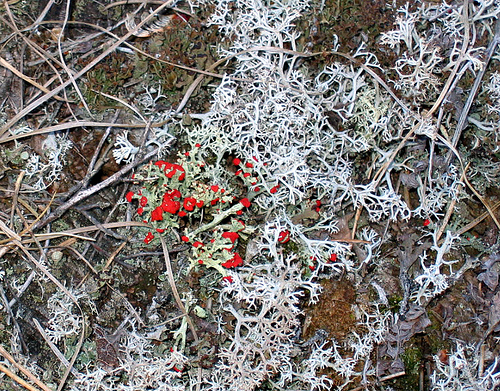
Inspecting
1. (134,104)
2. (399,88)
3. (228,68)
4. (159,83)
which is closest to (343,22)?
(399,88)

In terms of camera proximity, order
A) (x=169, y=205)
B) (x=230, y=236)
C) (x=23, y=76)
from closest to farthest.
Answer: (x=169, y=205), (x=230, y=236), (x=23, y=76)

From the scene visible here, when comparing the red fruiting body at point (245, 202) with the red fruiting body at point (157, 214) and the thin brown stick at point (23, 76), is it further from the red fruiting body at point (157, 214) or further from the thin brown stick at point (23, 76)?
the thin brown stick at point (23, 76)

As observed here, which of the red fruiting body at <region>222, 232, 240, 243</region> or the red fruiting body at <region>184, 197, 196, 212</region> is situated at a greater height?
the red fruiting body at <region>184, 197, 196, 212</region>

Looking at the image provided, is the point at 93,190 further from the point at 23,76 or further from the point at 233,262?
the point at 233,262

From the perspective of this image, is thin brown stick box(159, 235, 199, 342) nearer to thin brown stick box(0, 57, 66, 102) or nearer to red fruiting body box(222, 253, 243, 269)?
red fruiting body box(222, 253, 243, 269)

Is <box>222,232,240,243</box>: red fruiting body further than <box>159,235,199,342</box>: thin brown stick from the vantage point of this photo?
No

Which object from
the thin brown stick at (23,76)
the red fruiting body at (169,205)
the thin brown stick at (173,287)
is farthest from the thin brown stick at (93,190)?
the thin brown stick at (23,76)

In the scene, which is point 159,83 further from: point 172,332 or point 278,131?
point 172,332

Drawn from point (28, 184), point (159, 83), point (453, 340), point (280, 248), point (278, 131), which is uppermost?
point (159, 83)

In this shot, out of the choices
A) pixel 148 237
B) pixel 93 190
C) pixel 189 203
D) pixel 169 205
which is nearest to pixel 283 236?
pixel 189 203

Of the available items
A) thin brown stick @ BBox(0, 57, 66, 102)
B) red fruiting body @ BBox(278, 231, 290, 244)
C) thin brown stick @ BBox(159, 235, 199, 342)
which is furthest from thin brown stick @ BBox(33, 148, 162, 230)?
red fruiting body @ BBox(278, 231, 290, 244)

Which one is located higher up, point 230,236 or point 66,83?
point 66,83
